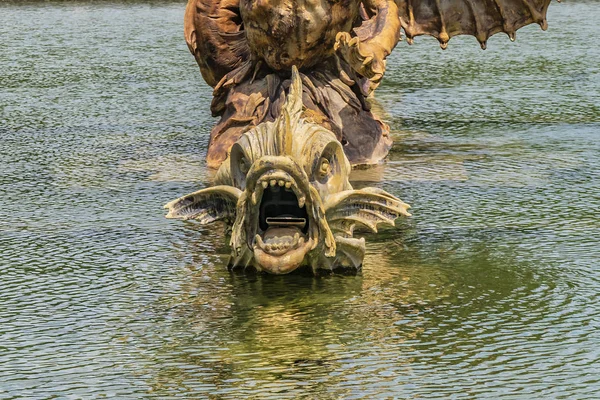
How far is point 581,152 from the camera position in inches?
310

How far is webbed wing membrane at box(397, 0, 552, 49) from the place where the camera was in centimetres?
789

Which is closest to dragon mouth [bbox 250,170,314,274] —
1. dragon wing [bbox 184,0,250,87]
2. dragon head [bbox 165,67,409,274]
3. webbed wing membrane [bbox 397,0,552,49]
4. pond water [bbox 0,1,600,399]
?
dragon head [bbox 165,67,409,274]

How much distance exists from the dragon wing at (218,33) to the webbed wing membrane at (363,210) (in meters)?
2.06

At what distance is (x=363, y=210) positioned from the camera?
5402 mm

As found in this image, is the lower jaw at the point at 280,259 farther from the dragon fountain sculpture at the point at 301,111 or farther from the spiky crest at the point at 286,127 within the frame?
the spiky crest at the point at 286,127

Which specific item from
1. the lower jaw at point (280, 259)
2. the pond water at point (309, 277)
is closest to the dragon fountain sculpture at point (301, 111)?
the lower jaw at point (280, 259)

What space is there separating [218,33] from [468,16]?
1524 millimetres

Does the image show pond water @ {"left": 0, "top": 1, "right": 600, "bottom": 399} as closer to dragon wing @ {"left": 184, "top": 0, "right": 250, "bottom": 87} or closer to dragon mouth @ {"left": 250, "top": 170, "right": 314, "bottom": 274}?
dragon mouth @ {"left": 250, "top": 170, "right": 314, "bottom": 274}

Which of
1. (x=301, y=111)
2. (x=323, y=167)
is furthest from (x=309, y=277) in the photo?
(x=301, y=111)

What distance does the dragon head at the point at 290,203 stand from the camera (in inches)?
199

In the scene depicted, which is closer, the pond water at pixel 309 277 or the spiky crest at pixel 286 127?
the pond water at pixel 309 277

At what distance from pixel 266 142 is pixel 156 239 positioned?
1.00m

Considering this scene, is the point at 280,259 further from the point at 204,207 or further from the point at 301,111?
the point at 301,111

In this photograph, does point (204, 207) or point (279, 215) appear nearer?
point (279, 215)
